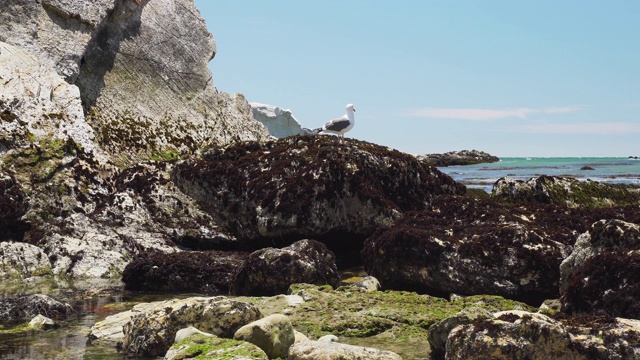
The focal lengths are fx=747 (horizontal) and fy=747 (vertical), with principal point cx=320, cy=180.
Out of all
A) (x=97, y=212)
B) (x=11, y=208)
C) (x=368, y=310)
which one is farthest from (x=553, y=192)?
(x=11, y=208)

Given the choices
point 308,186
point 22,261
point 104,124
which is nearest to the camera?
point 22,261

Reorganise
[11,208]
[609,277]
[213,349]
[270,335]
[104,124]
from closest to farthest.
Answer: [213,349], [270,335], [609,277], [11,208], [104,124]

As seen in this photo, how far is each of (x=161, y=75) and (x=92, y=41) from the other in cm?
270

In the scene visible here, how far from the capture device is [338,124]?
70.9ft

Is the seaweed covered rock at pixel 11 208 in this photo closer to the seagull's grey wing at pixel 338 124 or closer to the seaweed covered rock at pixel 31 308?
the seaweed covered rock at pixel 31 308

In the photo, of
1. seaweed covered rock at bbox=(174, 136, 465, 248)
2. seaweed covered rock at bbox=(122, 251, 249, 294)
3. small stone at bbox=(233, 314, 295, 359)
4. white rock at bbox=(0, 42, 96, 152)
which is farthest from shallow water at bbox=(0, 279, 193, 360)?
white rock at bbox=(0, 42, 96, 152)

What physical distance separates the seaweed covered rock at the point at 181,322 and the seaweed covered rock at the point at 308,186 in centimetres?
726

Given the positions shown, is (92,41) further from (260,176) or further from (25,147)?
(260,176)

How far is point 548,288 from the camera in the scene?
1347cm

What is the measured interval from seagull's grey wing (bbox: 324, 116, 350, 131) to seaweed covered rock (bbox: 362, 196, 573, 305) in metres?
6.30

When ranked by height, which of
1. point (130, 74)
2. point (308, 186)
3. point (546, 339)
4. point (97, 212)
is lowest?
point (546, 339)

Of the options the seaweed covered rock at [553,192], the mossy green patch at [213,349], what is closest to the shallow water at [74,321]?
the mossy green patch at [213,349]

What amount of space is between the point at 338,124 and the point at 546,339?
13643 millimetres

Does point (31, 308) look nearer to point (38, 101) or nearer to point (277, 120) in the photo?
point (38, 101)
